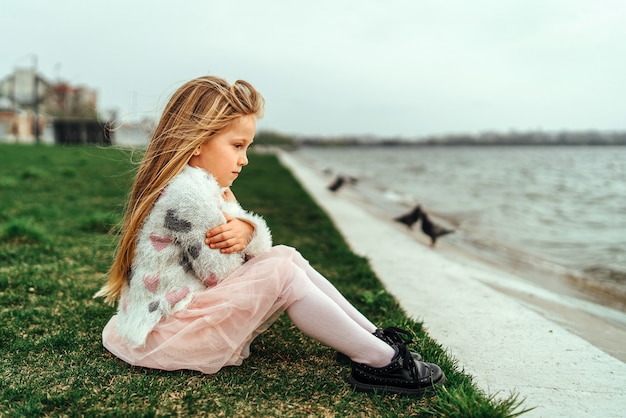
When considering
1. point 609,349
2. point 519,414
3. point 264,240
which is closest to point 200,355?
point 264,240

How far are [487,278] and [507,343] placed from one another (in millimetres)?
2106

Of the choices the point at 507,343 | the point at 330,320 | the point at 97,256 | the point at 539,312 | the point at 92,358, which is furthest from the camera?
the point at 97,256

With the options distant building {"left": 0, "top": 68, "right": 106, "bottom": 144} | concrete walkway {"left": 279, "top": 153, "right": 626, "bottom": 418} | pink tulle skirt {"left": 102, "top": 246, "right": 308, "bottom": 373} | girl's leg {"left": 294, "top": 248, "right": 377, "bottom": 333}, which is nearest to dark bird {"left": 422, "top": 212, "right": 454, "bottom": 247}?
concrete walkway {"left": 279, "top": 153, "right": 626, "bottom": 418}

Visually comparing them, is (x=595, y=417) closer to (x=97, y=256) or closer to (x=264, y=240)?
(x=264, y=240)

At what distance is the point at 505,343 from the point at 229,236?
1.76m

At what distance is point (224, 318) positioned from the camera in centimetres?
239

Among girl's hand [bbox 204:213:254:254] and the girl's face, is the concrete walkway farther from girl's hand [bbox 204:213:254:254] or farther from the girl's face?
the girl's face

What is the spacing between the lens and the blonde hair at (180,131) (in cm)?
244

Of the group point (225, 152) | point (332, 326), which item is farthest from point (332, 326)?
point (225, 152)

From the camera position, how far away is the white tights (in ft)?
7.84

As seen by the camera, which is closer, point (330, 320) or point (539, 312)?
point (330, 320)

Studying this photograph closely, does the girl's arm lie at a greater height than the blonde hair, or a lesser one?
lesser

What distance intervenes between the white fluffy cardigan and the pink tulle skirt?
59 mm

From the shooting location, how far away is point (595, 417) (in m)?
2.23
